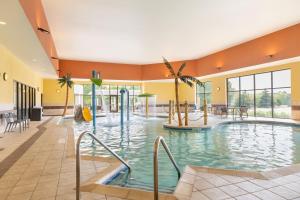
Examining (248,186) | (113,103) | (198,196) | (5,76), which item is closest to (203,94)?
(113,103)

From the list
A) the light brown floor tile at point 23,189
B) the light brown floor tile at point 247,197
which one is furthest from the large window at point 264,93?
the light brown floor tile at point 23,189

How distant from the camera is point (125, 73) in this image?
18.1 m

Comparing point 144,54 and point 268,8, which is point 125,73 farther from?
point 268,8

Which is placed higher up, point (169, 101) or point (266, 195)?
point (169, 101)

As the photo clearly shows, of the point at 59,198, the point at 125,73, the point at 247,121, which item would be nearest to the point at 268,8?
the point at 247,121

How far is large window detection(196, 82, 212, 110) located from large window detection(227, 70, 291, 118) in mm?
2591

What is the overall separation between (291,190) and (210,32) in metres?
8.43

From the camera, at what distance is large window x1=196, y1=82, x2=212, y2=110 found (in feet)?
59.9

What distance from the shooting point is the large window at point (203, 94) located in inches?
719

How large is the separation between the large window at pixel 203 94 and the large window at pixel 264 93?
8.50 feet

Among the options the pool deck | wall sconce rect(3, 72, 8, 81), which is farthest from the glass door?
the pool deck

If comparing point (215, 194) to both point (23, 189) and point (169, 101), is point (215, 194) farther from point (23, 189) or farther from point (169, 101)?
point (169, 101)

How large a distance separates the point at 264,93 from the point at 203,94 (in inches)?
238

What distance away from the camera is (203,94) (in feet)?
62.2
